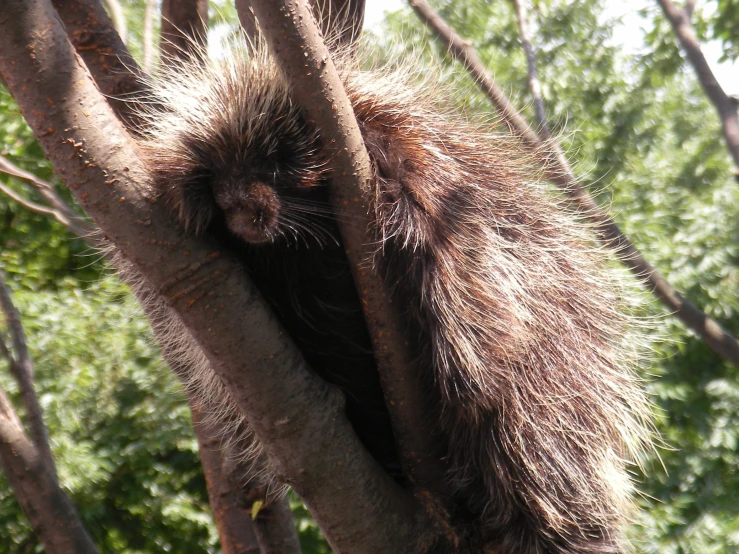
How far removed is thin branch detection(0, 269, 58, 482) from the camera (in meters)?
1.94

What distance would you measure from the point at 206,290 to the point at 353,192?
0.92 feet

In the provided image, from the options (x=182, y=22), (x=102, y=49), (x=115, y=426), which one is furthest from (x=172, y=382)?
(x=102, y=49)

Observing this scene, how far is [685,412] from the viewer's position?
4.51 metres

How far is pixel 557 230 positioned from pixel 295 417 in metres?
0.95

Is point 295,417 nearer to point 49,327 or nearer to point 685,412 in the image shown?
point 49,327

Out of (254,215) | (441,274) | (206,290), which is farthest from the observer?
(441,274)

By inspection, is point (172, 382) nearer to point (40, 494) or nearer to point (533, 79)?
point (40, 494)

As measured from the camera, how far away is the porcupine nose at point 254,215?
1391 mm

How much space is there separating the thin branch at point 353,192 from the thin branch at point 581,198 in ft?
2.98

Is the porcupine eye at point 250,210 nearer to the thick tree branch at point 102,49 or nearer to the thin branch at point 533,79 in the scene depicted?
the thick tree branch at point 102,49

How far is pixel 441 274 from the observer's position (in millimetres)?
1575

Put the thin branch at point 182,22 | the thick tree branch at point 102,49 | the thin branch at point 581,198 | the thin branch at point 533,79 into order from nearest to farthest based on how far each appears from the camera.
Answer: the thick tree branch at point 102,49 < the thin branch at point 182,22 < the thin branch at point 581,198 < the thin branch at point 533,79

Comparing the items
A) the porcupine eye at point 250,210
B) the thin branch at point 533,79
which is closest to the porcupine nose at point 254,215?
the porcupine eye at point 250,210

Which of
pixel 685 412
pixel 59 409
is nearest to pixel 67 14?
pixel 59 409
